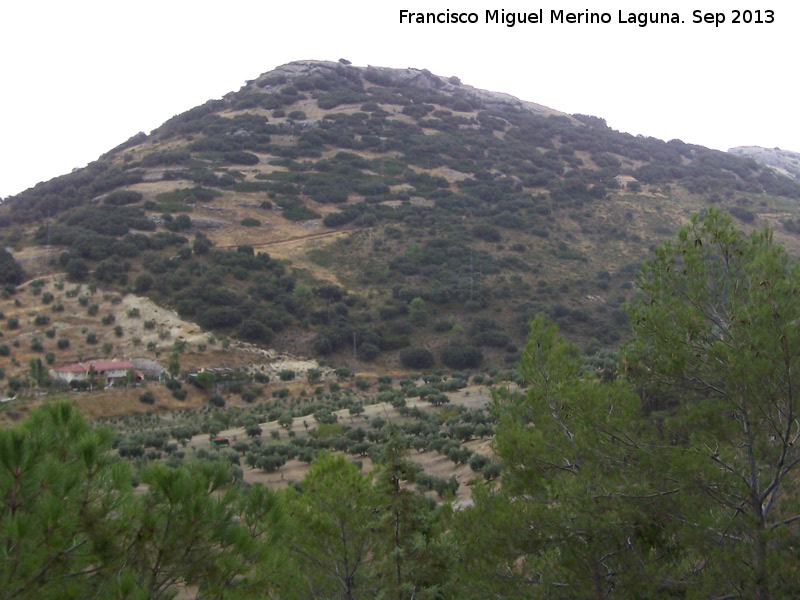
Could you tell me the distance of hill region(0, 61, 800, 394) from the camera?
4034cm

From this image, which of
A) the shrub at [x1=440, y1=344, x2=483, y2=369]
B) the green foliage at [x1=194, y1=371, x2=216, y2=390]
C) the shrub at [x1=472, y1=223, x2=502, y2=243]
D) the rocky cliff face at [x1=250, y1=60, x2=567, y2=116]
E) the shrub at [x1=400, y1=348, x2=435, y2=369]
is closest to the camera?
the green foliage at [x1=194, y1=371, x2=216, y2=390]

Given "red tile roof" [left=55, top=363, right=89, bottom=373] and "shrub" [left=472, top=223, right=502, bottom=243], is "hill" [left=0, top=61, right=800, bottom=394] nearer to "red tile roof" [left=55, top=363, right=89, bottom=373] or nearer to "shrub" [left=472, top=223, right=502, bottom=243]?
"shrub" [left=472, top=223, right=502, bottom=243]

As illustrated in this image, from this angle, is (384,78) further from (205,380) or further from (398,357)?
(205,380)

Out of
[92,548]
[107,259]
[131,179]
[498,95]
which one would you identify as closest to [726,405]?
[92,548]

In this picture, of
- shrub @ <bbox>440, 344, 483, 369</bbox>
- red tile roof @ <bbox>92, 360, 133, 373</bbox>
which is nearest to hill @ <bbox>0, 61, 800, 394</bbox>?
shrub @ <bbox>440, 344, 483, 369</bbox>

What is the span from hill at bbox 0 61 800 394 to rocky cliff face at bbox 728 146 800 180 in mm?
32620

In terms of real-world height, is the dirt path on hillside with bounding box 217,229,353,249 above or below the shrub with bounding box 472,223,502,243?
above

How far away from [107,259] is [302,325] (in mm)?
14353

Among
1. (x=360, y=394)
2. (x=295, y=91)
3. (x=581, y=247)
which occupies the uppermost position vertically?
(x=295, y=91)

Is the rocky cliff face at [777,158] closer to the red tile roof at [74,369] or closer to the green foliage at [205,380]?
the green foliage at [205,380]

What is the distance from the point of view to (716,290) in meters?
5.31

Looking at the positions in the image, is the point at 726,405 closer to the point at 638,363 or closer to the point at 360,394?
the point at 638,363

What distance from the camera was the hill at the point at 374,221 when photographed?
132 feet

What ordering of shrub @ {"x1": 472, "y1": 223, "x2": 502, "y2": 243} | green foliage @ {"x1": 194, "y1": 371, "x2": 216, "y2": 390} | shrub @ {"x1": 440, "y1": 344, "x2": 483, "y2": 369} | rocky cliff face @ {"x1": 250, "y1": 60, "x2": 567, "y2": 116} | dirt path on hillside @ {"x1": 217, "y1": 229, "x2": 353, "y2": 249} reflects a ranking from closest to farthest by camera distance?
green foliage @ {"x1": 194, "y1": 371, "x2": 216, "y2": 390} < shrub @ {"x1": 440, "y1": 344, "x2": 483, "y2": 369} < dirt path on hillside @ {"x1": 217, "y1": 229, "x2": 353, "y2": 249} < shrub @ {"x1": 472, "y1": 223, "x2": 502, "y2": 243} < rocky cliff face @ {"x1": 250, "y1": 60, "x2": 567, "y2": 116}
